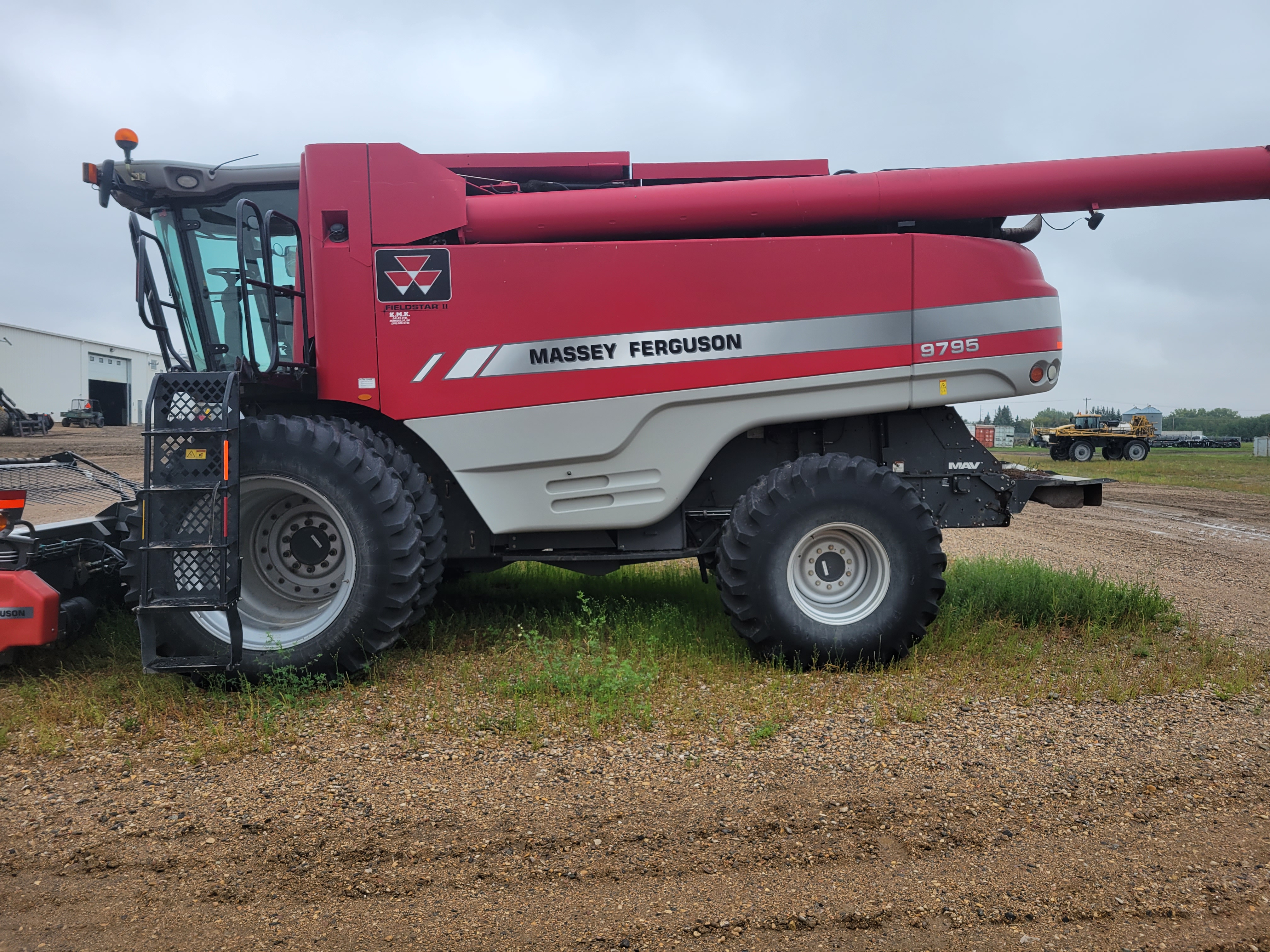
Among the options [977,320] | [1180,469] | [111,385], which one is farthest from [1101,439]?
[111,385]

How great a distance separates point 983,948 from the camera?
1958 mm

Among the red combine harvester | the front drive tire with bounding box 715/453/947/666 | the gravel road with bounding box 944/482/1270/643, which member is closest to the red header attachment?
the red combine harvester

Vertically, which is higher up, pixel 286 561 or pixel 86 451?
pixel 86 451

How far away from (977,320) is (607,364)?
2.18 metres

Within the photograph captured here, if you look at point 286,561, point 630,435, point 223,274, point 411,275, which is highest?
point 223,274

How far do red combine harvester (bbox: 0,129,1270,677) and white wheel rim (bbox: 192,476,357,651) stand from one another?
0.06ft

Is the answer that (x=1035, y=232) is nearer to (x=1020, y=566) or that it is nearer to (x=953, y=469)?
(x=953, y=469)

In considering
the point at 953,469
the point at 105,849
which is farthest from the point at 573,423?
the point at 105,849

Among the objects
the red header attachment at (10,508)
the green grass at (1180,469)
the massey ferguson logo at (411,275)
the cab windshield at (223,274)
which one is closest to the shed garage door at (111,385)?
the cab windshield at (223,274)

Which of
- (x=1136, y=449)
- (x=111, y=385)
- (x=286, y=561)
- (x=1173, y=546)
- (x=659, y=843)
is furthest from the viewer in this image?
(x=111, y=385)

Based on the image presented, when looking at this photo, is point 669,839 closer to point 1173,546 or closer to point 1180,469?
point 1173,546

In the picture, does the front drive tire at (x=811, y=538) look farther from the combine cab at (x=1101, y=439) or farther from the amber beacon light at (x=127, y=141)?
the combine cab at (x=1101, y=439)

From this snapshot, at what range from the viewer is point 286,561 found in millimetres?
4172

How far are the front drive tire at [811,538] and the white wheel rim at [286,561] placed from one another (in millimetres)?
2149
